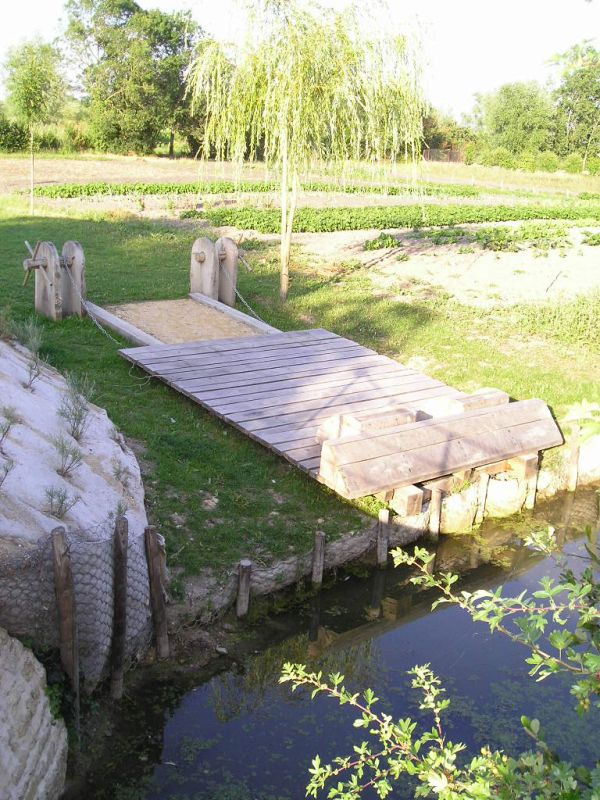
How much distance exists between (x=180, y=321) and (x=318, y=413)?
4220mm

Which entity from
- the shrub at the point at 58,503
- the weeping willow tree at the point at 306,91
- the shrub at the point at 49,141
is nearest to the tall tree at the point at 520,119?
the shrub at the point at 49,141

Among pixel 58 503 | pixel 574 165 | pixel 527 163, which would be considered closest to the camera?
pixel 58 503

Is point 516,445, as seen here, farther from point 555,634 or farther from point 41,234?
point 41,234

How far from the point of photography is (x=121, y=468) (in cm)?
773

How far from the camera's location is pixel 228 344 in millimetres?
12117

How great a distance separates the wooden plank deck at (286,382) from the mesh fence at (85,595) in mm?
2735

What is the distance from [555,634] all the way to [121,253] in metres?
16.8

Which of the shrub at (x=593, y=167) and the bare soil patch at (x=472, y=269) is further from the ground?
the shrub at (x=593, y=167)

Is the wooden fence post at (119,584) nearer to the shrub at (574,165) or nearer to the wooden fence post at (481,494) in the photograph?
the wooden fence post at (481,494)

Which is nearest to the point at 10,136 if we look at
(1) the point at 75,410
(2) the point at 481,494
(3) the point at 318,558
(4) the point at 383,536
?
(1) the point at 75,410

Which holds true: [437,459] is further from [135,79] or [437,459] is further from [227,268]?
[135,79]

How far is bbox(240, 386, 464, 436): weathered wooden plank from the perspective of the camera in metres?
9.49

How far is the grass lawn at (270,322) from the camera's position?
8.12 m

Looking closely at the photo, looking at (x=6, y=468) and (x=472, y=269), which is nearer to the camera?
(x=6, y=468)
